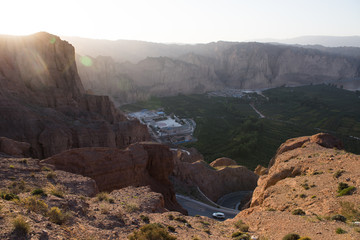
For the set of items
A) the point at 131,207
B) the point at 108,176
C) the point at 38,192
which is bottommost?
the point at 108,176

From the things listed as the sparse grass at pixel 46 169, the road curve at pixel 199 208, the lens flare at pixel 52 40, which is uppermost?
the lens flare at pixel 52 40

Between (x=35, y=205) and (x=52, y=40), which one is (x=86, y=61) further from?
(x=35, y=205)

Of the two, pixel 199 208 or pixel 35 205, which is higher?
pixel 35 205

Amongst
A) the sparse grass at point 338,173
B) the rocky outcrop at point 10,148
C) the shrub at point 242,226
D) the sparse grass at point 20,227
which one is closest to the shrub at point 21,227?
the sparse grass at point 20,227

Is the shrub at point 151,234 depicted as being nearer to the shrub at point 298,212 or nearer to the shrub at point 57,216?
the shrub at point 57,216

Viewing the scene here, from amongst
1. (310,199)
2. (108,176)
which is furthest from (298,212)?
(108,176)

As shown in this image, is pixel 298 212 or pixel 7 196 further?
pixel 298 212
